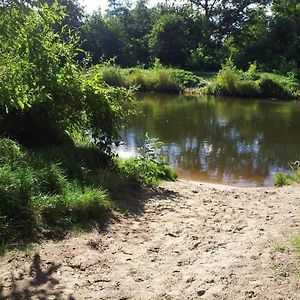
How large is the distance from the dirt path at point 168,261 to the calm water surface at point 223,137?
556 centimetres

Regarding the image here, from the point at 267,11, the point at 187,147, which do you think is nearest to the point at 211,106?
the point at 187,147

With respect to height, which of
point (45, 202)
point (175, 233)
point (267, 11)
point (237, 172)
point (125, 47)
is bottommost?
point (237, 172)

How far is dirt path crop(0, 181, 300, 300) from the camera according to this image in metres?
4.18

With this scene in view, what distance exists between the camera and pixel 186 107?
25.3 metres

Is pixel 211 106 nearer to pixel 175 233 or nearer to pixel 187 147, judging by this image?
pixel 187 147

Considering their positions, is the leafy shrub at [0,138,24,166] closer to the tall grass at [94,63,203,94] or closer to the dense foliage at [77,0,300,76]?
the tall grass at [94,63,203,94]

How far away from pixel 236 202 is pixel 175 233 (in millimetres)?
2237

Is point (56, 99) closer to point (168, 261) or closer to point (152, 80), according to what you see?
point (168, 261)

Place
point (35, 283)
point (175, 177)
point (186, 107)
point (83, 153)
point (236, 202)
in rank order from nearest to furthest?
1. point (35, 283)
2. point (236, 202)
3. point (83, 153)
4. point (175, 177)
5. point (186, 107)

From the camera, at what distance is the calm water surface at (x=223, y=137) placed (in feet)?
42.7

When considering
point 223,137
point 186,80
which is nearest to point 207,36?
point 186,80

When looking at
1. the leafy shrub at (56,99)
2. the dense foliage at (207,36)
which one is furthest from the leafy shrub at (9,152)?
the dense foliage at (207,36)

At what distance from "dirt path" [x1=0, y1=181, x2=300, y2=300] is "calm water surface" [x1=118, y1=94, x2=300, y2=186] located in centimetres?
556

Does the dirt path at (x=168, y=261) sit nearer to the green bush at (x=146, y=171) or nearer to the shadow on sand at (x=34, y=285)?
the shadow on sand at (x=34, y=285)
